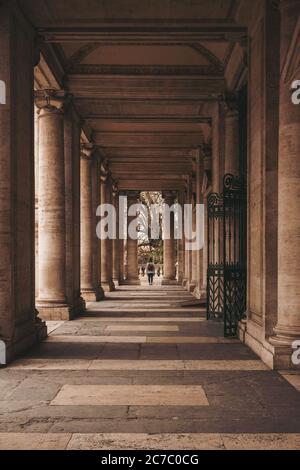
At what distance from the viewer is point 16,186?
942 centimetres

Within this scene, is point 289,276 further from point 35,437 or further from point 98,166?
point 98,166

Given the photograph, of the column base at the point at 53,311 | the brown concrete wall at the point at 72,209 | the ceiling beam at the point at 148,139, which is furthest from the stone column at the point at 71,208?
the ceiling beam at the point at 148,139

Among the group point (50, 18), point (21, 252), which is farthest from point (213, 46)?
point (21, 252)

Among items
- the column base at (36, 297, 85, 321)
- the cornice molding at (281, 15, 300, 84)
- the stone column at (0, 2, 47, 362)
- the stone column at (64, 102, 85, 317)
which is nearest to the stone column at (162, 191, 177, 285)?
the stone column at (64, 102, 85, 317)

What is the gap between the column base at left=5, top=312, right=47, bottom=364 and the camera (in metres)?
8.99

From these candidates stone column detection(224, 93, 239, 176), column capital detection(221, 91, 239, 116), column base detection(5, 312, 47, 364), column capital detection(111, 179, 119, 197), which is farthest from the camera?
Result: column capital detection(111, 179, 119, 197)

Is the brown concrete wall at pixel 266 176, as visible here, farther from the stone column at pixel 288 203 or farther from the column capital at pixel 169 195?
the column capital at pixel 169 195

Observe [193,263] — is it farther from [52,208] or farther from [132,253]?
[132,253]

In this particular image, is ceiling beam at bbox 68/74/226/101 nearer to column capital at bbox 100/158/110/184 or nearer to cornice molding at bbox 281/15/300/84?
cornice molding at bbox 281/15/300/84

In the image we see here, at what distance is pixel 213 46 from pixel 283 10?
213 inches

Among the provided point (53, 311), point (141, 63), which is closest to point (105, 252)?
point (53, 311)

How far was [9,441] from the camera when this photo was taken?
511cm

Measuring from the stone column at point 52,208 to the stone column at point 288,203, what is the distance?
730cm

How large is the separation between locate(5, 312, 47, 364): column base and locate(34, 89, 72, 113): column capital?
6.04 m
